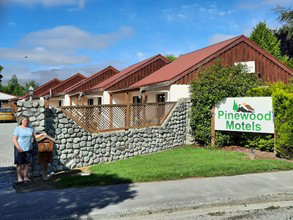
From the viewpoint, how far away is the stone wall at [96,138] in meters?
8.72

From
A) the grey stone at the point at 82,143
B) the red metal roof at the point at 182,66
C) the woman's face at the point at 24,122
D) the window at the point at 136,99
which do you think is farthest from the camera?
the window at the point at 136,99

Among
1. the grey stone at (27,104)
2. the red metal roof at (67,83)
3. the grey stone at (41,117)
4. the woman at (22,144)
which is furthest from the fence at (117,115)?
the red metal roof at (67,83)

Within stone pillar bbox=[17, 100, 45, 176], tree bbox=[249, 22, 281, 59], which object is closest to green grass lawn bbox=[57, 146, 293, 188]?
stone pillar bbox=[17, 100, 45, 176]

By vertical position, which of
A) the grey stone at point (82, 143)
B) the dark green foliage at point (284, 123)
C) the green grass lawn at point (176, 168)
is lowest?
the green grass lawn at point (176, 168)

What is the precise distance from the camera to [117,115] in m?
10.9

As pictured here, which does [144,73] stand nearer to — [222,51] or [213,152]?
[222,51]

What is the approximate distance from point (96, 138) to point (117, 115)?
1.38 m

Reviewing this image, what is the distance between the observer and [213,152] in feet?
34.0

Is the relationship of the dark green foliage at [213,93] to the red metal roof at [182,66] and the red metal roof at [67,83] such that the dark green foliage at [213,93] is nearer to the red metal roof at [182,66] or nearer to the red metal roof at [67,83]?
the red metal roof at [182,66]

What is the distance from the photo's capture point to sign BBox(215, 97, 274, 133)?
10.1 metres

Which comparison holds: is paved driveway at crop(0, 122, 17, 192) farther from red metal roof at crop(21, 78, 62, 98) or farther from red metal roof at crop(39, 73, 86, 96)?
red metal roof at crop(21, 78, 62, 98)

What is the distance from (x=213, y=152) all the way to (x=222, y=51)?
8381mm

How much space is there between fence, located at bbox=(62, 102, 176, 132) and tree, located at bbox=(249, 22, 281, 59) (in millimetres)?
23062

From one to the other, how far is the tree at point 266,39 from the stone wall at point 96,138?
22499mm
